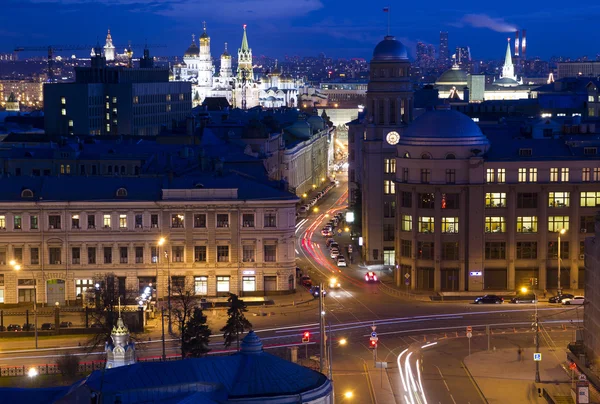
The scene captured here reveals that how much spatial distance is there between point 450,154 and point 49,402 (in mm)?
57363

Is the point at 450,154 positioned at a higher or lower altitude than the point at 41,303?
higher

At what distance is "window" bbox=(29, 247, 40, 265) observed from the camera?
3841 inches

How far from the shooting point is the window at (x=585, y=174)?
100062 mm

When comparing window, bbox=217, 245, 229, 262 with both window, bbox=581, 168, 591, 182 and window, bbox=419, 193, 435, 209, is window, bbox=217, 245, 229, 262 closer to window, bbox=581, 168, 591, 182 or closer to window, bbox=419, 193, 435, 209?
window, bbox=419, 193, 435, 209

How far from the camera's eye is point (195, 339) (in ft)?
238

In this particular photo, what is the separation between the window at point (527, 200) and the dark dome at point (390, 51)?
16.4 m

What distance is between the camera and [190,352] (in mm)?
72625

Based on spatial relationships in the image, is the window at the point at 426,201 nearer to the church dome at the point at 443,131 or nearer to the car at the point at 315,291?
the church dome at the point at 443,131

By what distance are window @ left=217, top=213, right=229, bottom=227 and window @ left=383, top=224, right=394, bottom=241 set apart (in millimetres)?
16439

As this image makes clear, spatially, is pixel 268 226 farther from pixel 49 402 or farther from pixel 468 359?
pixel 49 402

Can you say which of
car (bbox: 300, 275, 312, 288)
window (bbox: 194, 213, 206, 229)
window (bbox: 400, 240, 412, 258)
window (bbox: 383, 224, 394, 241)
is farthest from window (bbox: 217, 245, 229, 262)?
window (bbox: 383, 224, 394, 241)

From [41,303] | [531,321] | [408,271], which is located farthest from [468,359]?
[41,303]

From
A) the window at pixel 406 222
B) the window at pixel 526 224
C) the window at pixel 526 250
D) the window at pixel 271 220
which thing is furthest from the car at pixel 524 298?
the window at pixel 271 220

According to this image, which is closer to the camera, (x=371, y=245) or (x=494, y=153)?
(x=494, y=153)
